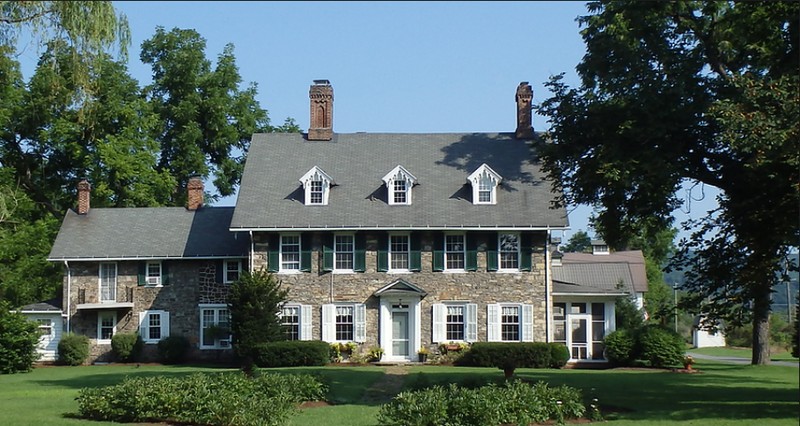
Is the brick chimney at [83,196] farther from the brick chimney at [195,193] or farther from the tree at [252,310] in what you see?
the tree at [252,310]

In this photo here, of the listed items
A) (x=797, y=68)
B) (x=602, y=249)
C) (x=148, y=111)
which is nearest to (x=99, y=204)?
(x=148, y=111)

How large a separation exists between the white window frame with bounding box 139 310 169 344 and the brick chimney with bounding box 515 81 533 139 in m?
16.2

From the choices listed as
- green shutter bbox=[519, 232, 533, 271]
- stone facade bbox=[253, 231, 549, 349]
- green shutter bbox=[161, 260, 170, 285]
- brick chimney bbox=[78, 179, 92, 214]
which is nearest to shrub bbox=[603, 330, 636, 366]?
stone facade bbox=[253, 231, 549, 349]

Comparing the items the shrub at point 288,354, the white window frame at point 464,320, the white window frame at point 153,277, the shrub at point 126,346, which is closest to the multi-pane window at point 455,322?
the white window frame at point 464,320

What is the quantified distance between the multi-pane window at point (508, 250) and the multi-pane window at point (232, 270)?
10.5m

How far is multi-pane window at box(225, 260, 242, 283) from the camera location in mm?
42656

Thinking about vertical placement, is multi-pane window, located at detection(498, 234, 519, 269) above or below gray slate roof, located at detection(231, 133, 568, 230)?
below

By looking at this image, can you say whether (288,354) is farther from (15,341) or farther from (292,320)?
(15,341)

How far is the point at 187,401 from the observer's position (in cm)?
1961

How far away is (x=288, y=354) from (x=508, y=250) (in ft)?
30.7

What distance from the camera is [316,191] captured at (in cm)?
4166

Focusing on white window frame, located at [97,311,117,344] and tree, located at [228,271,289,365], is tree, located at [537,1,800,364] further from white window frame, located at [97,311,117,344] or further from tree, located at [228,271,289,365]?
white window frame, located at [97,311,117,344]

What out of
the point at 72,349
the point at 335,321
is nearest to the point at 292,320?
the point at 335,321

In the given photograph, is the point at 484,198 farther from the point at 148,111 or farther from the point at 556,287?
the point at 148,111
